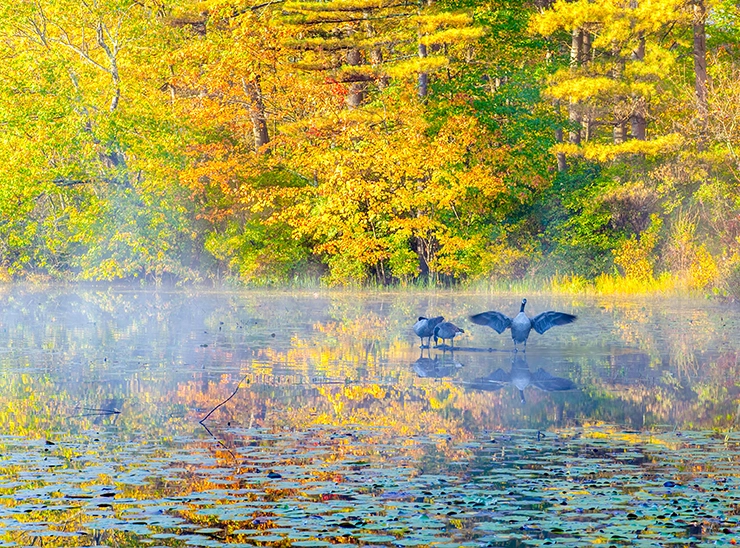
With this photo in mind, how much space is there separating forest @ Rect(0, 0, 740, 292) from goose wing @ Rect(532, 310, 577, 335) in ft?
54.2

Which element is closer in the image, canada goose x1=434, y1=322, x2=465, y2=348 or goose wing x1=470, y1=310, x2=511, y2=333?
canada goose x1=434, y1=322, x2=465, y2=348

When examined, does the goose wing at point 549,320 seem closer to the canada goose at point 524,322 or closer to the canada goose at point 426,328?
the canada goose at point 524,322

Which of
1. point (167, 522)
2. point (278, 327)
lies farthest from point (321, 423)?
point (278, 327)

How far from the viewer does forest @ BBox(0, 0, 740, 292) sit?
34.6m

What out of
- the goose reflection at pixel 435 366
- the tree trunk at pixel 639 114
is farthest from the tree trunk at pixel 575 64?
the goose reflection at pixel 435 366

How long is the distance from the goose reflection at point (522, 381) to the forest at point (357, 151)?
1909 cm

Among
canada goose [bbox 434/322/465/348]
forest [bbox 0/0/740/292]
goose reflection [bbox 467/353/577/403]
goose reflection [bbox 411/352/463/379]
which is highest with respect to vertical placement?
forest [bbox 0/0/740/292]

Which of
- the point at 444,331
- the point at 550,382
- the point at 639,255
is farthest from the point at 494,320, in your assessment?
the point at 639,255

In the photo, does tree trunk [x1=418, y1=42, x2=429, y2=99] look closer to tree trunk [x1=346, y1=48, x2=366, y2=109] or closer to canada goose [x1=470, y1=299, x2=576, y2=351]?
tree trunk [x1=346, y1=48, x2=366, y2=109]

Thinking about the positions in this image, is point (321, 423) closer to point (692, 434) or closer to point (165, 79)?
point (692, 434)

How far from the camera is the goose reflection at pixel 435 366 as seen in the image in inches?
550

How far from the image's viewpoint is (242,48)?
125 feet

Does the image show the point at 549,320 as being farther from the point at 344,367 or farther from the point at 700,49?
the point at 700,49

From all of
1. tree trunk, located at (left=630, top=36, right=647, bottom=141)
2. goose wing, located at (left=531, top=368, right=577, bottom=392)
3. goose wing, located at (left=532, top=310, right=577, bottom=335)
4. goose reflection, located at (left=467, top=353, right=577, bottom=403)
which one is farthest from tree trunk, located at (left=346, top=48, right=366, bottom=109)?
goose wing, located at (left=531, top=368, right=577, bottom=392)
